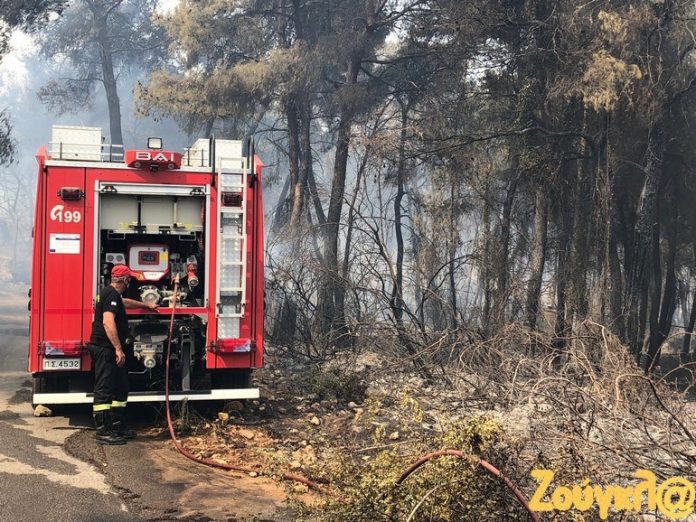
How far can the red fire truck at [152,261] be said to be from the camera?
8070 millimetres

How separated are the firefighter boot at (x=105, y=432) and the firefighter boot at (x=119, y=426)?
40mm

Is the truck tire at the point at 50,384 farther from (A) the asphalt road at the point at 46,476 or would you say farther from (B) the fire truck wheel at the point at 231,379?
(B) the fire truck wheel at the point at 231,379

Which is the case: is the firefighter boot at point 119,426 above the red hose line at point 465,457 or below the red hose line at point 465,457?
below

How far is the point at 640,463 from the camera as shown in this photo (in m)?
5.08

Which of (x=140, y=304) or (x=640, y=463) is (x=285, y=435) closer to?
(x=140, y=304)


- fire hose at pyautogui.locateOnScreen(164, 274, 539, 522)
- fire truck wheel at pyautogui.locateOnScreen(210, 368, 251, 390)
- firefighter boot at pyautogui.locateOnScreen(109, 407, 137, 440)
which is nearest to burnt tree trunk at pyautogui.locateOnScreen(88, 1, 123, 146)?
fire truck wheel at pyautogui.locateOnScreen(210, 368, 251, 390)

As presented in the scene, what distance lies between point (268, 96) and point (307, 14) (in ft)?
11.3

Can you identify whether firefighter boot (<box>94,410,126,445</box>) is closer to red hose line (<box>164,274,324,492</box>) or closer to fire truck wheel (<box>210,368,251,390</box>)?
red hose line (<box>164,274,324,492</box>)

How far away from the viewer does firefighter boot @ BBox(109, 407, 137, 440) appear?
7699 millimetres

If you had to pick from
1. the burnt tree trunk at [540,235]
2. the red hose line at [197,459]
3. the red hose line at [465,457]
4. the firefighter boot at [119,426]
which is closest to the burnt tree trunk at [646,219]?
the burnt tree trunk at [540,235]

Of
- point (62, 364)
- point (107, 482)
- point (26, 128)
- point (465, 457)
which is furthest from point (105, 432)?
point (26, 128)

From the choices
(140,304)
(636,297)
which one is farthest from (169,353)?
(636,297)

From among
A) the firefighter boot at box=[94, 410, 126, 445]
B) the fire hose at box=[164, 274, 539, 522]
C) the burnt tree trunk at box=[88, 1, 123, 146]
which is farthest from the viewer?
the burnt tree trunk at box=[88, 1, 123, 146]

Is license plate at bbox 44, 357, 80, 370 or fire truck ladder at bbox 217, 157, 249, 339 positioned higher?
fire truck ladder at bbox 217, 157, 249, 339
